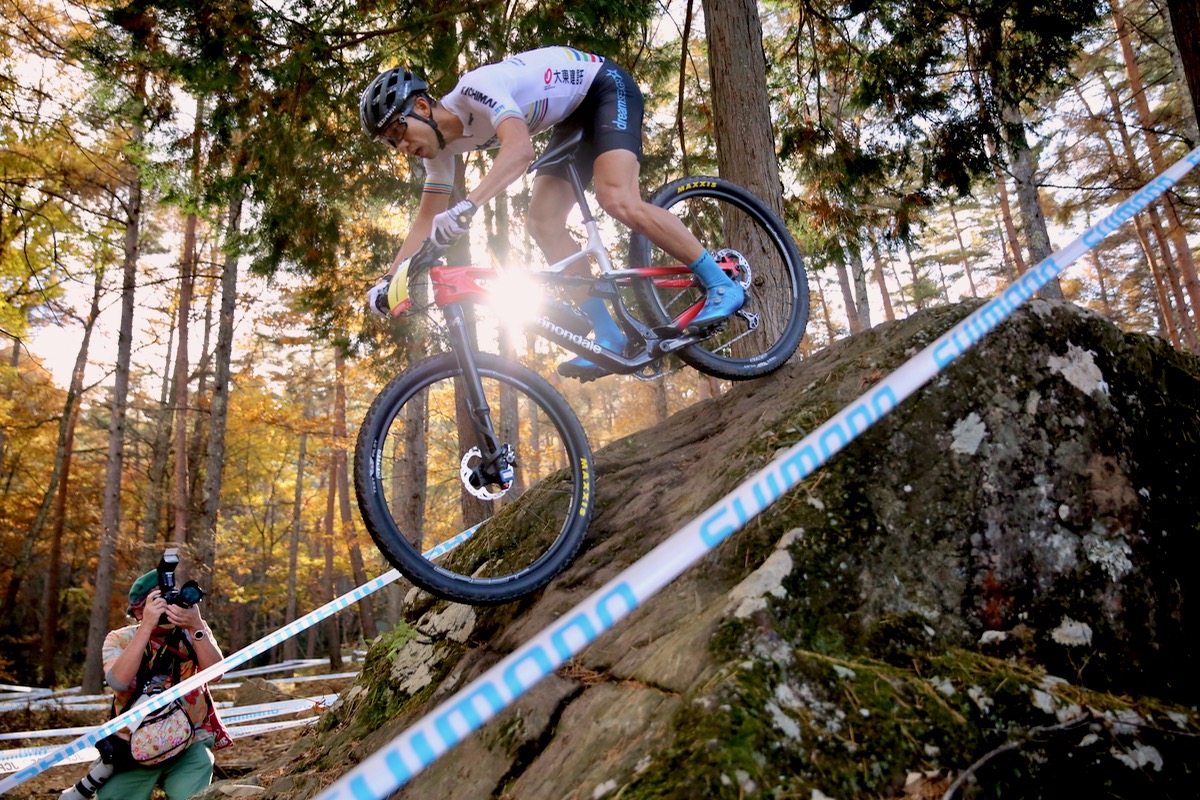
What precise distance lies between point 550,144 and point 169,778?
14.0ft

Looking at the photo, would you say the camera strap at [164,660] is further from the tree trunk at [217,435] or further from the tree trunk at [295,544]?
the tree trunk at [295,544]

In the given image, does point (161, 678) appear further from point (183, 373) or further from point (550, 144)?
point (183, 373)

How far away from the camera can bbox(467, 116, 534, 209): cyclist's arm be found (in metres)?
2.98

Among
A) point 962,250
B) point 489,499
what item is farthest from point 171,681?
point 962,250

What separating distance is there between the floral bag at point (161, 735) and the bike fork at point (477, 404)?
8.43 feet

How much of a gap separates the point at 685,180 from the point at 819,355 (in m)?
1.32

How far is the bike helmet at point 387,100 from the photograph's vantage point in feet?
10.3

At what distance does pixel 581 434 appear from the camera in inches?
128

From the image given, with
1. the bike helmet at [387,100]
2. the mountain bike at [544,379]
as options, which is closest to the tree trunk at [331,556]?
the mountain bike at [544,379]

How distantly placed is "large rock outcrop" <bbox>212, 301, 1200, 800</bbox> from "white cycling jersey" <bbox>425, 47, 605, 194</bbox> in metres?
1.90

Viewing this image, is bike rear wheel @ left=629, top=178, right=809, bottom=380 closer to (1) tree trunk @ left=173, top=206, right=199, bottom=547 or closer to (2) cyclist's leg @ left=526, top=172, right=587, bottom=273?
(2) cyclist's leg @ left=526, top=172, right=587, bottom=273

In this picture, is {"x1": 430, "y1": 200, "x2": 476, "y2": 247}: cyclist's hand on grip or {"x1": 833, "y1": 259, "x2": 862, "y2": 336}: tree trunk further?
{"x1": 833, "y1": 259, "x2": 862, "y2": 336}: tree trunk

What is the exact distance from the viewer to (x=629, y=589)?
5.48ft

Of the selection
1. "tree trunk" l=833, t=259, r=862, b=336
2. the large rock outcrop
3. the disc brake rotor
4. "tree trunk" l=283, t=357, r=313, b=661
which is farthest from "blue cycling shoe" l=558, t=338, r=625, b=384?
"tree trunk" l=283, t=357, r=313, b=661
